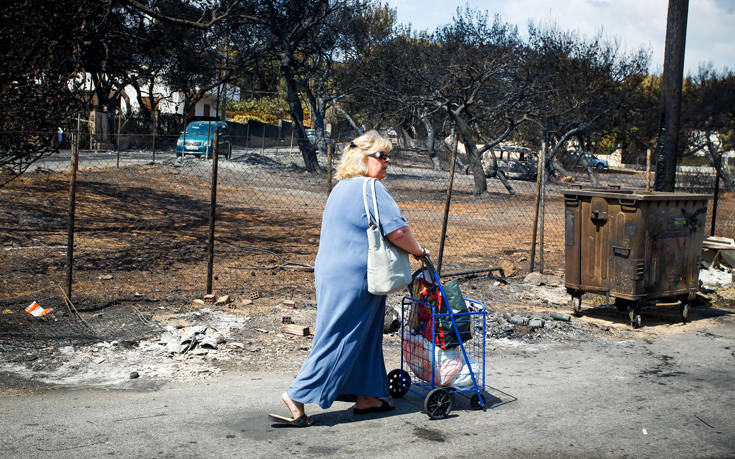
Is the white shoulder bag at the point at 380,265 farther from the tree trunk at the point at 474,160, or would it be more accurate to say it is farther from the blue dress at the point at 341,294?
the tree trunk at the point at 474,160

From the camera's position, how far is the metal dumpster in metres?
7.23

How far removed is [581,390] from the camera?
532 centimetres

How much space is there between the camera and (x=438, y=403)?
446 cm

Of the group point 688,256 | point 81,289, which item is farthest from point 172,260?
point 688,256

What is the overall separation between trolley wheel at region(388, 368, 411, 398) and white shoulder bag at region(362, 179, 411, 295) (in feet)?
3.38

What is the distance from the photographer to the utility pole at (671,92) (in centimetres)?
922

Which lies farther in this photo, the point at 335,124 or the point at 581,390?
the point at 335,124

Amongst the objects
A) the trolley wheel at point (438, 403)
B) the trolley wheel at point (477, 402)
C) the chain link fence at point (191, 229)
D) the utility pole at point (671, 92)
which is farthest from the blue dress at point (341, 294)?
the utility pole at point (671, 92)

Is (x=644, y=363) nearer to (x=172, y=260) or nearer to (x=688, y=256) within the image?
(x=688, y=256)

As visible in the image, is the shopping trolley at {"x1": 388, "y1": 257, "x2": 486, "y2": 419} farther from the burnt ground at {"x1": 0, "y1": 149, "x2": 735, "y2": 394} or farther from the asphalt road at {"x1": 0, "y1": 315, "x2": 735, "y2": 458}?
the burnt ground at {"x1": 0, "y1": 149, "x2": 735, "y2": 394}

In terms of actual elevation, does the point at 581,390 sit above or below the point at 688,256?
below

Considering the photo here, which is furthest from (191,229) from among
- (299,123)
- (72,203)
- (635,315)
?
(299,123)

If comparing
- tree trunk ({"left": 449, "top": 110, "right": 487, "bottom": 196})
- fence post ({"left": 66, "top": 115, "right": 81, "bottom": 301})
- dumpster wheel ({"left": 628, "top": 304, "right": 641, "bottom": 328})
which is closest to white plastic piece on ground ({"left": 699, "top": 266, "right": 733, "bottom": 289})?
dumpster wheel ({"left": 628, "top": 304, "right": 641, "bottom": 328})

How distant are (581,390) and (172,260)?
6419mm
